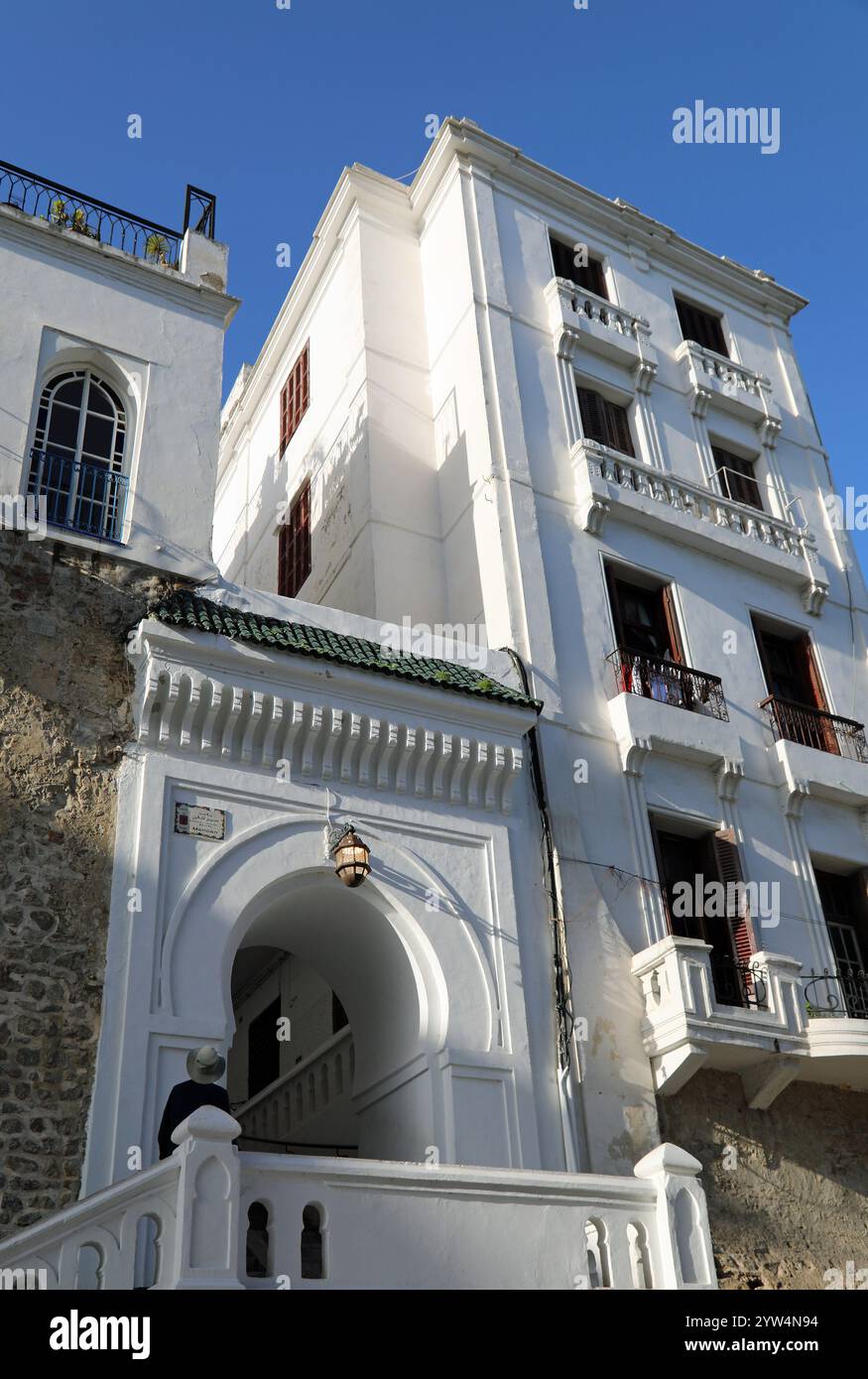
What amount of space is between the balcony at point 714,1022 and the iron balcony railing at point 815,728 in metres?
3.98

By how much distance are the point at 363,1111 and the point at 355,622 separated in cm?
529

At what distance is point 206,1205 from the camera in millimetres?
7117

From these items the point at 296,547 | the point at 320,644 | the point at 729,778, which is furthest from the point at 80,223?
the point at 729,778

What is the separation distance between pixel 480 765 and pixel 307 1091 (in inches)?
207

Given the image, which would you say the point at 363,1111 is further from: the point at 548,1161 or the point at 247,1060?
the point at 247,1060

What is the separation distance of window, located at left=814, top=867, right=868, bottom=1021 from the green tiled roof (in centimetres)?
503

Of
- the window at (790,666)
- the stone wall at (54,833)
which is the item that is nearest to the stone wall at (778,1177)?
the window at (790,666)

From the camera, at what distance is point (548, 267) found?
19.5 m

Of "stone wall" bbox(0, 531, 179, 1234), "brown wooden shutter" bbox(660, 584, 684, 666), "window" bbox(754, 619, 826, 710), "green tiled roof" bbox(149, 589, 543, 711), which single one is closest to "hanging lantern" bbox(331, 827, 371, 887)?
"green tiled roof" bbox(149, 589, 543, 711)

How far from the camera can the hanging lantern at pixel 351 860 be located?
11.7m

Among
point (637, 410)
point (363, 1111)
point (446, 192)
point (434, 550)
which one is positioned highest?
point (446, 192)

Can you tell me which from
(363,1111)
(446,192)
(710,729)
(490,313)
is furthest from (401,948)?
(446,192)

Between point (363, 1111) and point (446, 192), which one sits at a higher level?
point (446, 192)

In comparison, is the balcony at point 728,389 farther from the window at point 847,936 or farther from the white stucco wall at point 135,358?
the white stucco wall at point 135,358
